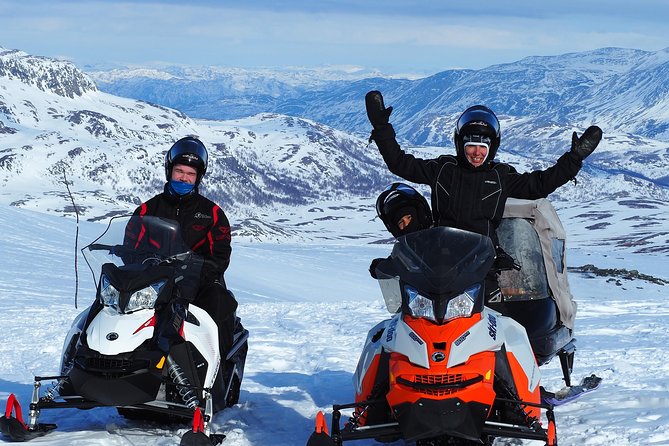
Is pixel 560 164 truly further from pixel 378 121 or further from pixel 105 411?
pixel 105 411

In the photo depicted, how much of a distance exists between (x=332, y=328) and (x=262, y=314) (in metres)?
2.38

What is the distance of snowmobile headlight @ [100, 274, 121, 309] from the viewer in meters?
5.88

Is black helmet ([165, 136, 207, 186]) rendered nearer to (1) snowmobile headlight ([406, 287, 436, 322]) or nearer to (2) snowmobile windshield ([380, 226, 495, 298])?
(2) snowmobile windshield ([380, 226, 495, 298])

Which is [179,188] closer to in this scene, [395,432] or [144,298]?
[144,298]

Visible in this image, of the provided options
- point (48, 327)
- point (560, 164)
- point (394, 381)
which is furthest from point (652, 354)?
point (48, 327)

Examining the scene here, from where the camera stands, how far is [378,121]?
7094 millimetres

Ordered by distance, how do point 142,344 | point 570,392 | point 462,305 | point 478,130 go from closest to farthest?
point 462,305, point 142,344, point 478,130, point 570,392

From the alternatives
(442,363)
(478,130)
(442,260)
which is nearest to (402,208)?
(478,130)

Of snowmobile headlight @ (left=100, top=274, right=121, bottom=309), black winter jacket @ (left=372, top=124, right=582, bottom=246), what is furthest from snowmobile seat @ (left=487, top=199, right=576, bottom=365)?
snowmobile headlight @ (left=100, top=274, right=121, bottom=309)

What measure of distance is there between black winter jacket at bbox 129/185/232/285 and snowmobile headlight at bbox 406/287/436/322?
239 cm

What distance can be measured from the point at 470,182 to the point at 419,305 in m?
1.88

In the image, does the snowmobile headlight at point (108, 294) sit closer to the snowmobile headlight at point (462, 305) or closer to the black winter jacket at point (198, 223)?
the black winter jacket at point (198, 223)

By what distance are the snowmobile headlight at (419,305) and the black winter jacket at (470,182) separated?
62.3 inches

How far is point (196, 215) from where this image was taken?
23.6 ft
